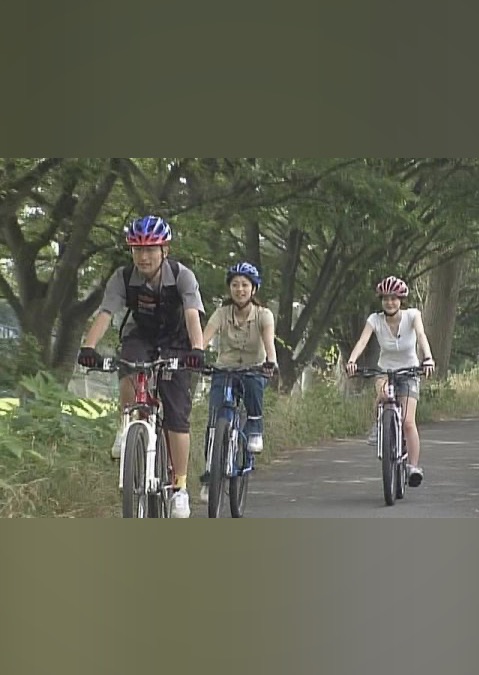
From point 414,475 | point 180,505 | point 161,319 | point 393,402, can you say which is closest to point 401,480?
point 414,475

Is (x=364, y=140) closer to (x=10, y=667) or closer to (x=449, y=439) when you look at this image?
(x=449, y=439)

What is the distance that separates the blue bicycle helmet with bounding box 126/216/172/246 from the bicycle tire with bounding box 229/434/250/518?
84 cm

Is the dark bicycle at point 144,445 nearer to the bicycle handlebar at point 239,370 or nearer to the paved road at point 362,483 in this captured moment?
the bicycle handlebar at point 239,370

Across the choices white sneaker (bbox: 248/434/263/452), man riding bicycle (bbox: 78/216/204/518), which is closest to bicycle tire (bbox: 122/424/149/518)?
man riding bicycle (bbox: 78/216/204/518)

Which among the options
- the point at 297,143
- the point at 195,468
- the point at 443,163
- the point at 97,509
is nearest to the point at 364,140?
the point at 297,143

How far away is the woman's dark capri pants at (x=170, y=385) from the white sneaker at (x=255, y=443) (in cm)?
38

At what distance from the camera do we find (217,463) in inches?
172

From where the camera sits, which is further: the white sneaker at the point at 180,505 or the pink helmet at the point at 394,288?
the pink helmet at the point at 394,288

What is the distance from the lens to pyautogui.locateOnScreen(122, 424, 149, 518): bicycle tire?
394cm

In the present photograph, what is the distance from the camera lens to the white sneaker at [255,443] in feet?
15.1

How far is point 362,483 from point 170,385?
1.02 meters

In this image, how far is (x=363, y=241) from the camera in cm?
518

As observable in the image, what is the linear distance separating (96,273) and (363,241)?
1.15 m

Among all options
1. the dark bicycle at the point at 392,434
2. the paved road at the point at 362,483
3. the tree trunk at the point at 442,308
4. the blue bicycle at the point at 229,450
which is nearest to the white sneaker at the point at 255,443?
the blue bicycle at the point at 229,450
